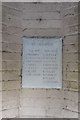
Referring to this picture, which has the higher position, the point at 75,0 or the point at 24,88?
the point at 75,0

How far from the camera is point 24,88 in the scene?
2.54 metres

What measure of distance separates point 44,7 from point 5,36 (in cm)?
59

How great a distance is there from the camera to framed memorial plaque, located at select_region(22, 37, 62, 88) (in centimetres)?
251

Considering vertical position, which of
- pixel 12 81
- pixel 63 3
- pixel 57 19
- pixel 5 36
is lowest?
pixel 12 81

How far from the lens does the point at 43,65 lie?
8.29ft

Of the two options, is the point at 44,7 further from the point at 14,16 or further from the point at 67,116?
the point at 67,116

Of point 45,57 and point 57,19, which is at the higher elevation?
point 57,19

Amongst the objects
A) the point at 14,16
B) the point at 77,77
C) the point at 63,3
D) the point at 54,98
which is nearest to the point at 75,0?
the point at 63,3

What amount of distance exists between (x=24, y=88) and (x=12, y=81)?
17 centimetres

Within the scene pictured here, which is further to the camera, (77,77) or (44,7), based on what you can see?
(44,7)

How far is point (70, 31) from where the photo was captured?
2.49 meters

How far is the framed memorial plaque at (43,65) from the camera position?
2.51m

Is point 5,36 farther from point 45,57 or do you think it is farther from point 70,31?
point 70,31

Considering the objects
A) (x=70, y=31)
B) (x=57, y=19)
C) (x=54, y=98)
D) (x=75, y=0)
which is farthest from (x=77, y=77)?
(x=75, y=0)
